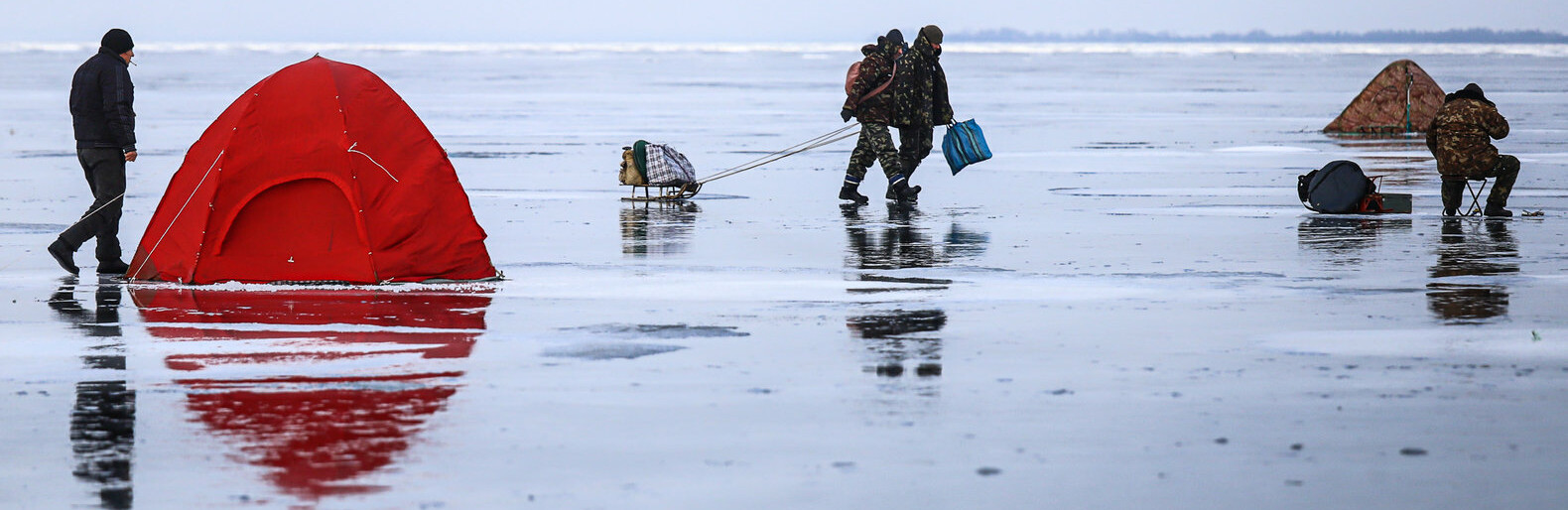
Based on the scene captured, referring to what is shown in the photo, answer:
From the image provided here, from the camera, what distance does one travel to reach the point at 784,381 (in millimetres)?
8641

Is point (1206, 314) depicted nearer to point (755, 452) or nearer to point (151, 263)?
point (755, 452)

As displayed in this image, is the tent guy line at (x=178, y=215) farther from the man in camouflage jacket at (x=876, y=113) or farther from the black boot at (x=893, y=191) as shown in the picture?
the black boot at (x=893, y=191)

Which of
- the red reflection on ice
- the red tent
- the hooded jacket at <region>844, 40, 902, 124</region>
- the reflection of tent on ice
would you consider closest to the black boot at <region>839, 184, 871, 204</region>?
the hooded jacket at <region>844, 40, 902, 124</region>

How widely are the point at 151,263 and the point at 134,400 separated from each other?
14.8 feet

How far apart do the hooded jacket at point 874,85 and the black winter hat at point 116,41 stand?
7.36 m

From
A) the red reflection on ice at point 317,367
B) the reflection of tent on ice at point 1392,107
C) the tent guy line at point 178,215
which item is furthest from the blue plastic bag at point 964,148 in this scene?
the reflection of tent on ice at point 1392,107

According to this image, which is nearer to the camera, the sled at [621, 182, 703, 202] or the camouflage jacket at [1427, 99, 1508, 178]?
the camouflage jacket at [1427, 99, 1508, 178]

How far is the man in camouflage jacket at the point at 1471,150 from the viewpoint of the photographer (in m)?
16.7

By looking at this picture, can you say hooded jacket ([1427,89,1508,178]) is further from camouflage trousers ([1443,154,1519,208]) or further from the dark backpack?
the dark backpack

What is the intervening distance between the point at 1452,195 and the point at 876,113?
5.21 m

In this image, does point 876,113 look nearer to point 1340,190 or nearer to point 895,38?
point 895,38

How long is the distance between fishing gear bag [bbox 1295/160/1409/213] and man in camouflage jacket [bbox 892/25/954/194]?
3496mm

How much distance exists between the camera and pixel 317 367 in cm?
898

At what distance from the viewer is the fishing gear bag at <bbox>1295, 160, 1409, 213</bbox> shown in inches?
679
